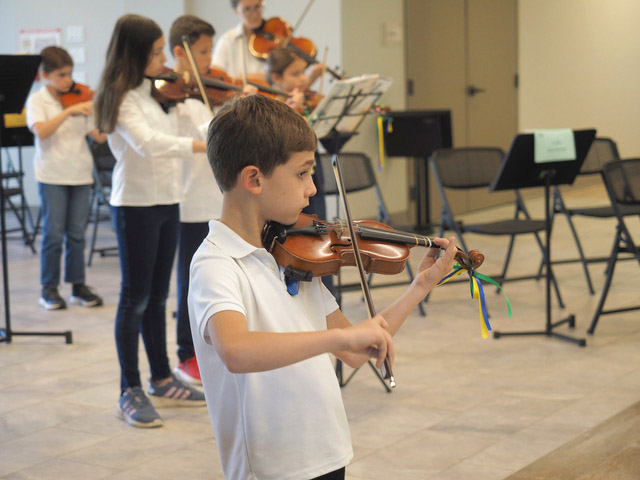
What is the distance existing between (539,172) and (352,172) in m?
1.17

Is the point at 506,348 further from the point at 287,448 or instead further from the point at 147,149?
the point at 287,448

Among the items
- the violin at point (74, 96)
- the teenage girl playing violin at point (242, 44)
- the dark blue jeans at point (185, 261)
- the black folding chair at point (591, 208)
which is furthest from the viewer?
the violin at point (74, 96)

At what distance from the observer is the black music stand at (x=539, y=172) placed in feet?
11.8

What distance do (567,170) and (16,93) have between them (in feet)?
8.16

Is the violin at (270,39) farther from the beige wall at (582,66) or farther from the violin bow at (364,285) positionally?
the beige wall at (582,66)

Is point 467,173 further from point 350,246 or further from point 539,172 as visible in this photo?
point 350,246

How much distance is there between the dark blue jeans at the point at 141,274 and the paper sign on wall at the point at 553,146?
1.61m

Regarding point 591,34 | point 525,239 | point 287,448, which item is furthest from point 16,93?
point 591,34

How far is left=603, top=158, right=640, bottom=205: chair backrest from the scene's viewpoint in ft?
12.4

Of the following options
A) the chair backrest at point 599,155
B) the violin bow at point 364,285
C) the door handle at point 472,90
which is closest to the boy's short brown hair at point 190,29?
the violin bow at point 364,285

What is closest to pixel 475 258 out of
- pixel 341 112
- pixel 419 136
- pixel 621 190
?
pixel 341 112

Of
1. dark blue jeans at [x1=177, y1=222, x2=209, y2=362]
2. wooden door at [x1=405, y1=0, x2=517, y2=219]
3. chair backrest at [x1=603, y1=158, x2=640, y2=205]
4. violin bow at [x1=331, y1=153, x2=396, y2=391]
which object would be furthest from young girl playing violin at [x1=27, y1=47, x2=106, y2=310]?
violin bow at [x1=331, y1=153, x2=396, y2=391]

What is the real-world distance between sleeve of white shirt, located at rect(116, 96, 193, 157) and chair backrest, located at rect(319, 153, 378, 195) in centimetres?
164

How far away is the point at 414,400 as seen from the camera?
119 inches
